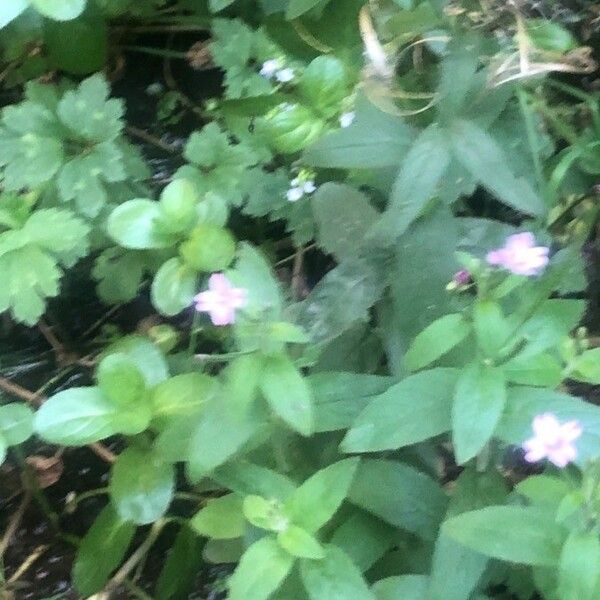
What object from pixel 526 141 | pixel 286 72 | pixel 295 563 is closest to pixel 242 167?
pixel 286 72

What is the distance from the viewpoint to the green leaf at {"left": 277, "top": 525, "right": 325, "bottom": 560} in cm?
53

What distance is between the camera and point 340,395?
0.61m

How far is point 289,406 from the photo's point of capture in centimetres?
54

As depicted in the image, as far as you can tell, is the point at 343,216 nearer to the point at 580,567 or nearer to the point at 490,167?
the point at 490,167

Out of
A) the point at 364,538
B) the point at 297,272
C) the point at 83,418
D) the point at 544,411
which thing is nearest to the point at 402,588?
the point at 364,538

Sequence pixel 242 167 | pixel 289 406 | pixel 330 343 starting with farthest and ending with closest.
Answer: pixel 242 167
pixel 330 343
pixel 289 406

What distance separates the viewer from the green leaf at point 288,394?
54 centimetres

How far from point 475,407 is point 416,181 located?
0.20m

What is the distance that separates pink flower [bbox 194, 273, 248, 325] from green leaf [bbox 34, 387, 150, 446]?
5.0 inches

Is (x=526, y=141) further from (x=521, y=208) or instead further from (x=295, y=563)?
(x=295, y=563)

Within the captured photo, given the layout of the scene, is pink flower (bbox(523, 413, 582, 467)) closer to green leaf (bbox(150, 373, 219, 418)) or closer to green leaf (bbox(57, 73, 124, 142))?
green leaf (bbox(150, 373, 219, 418))

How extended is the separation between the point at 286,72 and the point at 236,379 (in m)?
0.41

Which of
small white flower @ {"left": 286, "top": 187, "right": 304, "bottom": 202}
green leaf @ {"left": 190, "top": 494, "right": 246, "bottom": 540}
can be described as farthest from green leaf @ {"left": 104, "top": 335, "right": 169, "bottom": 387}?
small white flower @ {"left": 286, "top": 187, "right": 304, "bottom": 202}

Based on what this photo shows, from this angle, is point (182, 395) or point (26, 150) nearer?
point (182, 395)
